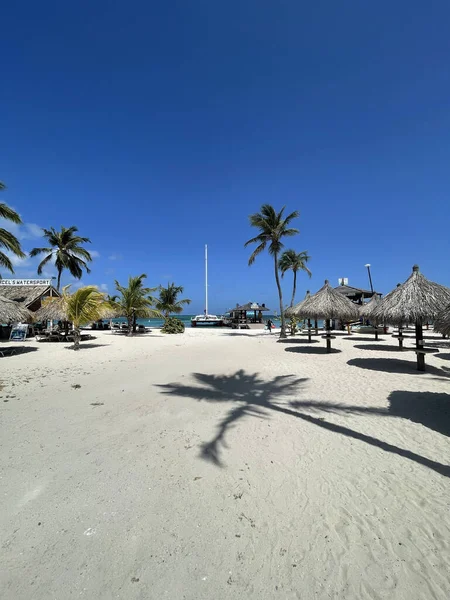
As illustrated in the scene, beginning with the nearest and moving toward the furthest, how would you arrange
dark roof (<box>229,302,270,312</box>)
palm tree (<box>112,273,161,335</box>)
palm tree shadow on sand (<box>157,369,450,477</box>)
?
palm tree shadow on sand (<box>157,369,450,477</box>), palm tree (<box>112,273,161,335</box>), dark roof (<box>229,302,270,312</box>)

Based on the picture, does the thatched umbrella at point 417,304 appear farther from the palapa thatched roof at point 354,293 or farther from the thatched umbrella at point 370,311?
the palapa thatched roof at point 354,293

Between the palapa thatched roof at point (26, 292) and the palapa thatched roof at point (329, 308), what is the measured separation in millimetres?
23057

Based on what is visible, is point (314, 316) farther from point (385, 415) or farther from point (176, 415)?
point (176, 415)

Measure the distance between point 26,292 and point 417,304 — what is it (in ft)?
96.4

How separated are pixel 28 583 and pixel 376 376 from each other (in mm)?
9162

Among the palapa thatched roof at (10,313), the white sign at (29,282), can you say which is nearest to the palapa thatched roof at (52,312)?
the palapa thatched roof at (10,313)

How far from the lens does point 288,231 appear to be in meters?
22.5

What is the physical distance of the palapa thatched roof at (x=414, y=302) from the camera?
9.45 metres

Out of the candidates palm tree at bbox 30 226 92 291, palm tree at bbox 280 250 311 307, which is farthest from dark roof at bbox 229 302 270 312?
palm tree at bbox 30 226 92 291

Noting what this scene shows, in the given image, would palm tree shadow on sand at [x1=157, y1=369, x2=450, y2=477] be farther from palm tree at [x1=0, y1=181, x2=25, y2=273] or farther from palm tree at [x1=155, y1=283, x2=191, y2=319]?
palm tree at [x1=155, y1=283, x2=191, y2=319]

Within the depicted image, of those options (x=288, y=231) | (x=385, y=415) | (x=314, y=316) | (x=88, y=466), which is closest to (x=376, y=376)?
(x=385, y=415)

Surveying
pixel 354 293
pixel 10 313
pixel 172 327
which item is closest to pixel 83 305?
pixel 10 313

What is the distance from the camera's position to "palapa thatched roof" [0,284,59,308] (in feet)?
81.0

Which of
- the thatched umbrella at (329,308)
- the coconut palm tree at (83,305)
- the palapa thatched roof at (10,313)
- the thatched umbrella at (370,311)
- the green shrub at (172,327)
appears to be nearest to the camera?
the thatched umbrella at (370,311)
